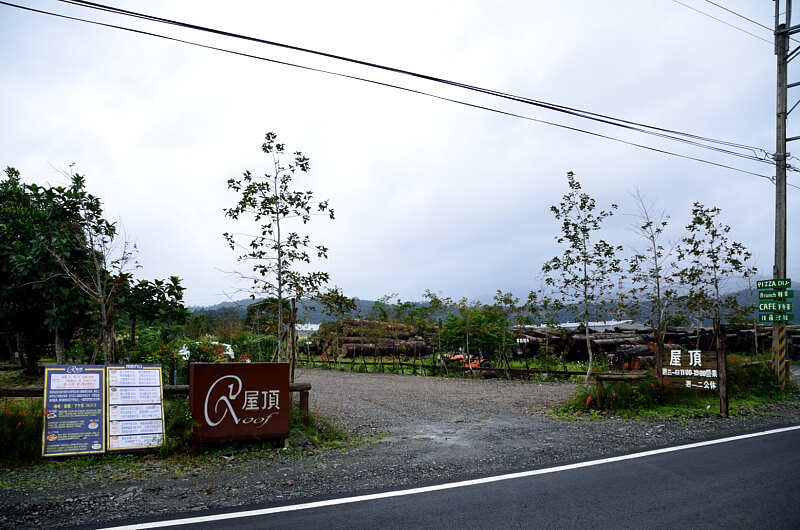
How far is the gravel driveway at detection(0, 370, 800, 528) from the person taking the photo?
5371 mm

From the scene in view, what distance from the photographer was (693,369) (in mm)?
11445

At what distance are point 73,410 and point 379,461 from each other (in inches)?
164

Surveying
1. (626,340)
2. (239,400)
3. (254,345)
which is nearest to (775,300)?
(626,340)

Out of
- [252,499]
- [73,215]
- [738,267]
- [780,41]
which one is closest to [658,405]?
[738,267]

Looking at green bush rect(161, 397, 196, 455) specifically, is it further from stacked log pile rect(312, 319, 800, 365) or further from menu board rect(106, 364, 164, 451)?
stacked log pile rect(312, 319, 800, 365)

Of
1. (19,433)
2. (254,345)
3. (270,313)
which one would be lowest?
(254,345)

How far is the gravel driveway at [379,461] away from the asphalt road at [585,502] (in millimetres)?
486

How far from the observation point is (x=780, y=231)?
14.3 metres

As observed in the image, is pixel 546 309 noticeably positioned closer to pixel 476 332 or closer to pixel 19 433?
pixel 476 332

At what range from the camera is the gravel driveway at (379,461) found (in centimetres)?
537

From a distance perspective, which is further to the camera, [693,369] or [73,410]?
[693,369]

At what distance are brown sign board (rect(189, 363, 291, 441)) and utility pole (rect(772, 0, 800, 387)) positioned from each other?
1313 cm

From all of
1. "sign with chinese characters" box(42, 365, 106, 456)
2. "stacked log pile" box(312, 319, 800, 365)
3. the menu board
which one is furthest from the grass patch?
"sign with chinese characters" box(42, 365, 106, 456)

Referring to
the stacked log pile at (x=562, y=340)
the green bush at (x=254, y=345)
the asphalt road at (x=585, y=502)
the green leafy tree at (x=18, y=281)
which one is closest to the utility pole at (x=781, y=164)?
the stacked log pile at (x=562, y=340)
